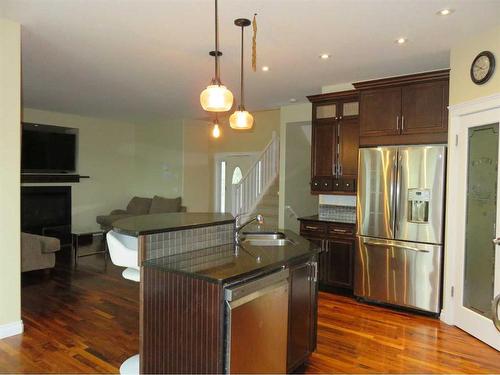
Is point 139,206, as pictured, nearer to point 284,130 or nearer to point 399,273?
point 284,130

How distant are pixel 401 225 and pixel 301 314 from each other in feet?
6.41

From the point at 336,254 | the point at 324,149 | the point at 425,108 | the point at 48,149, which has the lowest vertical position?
the point at 336,254

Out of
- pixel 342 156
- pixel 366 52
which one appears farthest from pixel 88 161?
pixel 366 52

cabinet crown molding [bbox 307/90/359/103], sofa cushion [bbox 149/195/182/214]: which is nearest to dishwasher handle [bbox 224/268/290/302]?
cabinet crown molding [bbox 307/90/359/103]

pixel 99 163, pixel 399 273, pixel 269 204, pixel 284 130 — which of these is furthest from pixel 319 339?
pixel 99 163

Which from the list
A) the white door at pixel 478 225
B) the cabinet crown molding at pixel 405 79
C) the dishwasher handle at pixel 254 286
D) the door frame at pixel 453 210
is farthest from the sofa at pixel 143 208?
the dishwasher handle at pixel 254 286

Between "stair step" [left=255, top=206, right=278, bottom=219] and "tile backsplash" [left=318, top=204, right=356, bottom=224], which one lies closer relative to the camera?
"tile backsplash" [left=318, top=204, right=356, bottom=224]

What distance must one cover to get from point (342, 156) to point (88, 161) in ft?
18.9

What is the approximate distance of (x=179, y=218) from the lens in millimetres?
2885

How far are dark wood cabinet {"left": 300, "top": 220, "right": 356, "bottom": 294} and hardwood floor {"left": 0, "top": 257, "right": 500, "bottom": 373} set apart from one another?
Result: 21cm

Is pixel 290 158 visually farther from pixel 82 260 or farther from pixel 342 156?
pixel 82 260

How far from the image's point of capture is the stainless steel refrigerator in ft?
12.5

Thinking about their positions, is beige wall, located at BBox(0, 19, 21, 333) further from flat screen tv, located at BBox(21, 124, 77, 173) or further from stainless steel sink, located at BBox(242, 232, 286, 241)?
flat screen tv, located at BBox(21, 124, 77, 173)

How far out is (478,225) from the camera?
3424mm
